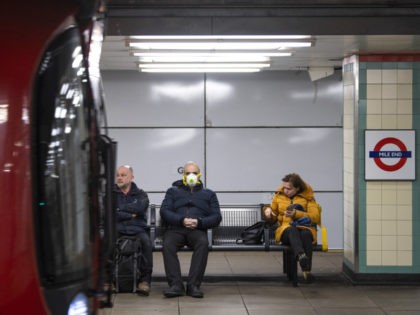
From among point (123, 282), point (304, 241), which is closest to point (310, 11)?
point (304, 241)

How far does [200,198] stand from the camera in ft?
32.2

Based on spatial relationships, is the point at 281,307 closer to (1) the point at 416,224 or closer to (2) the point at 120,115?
(1) the point at 416,224

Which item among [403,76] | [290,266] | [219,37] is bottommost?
[290,266]

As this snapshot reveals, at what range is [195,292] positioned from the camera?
9.27 meters

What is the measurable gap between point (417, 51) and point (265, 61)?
188 centimetres

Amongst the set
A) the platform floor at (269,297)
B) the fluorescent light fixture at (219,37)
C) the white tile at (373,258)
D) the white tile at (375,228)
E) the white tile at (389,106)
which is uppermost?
the fluorescent light fixture at (219,37)

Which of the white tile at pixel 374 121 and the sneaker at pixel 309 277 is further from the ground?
the white tile at pixel 374 121

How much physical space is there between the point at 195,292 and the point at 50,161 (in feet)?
17.7

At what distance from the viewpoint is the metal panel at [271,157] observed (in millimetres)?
12516

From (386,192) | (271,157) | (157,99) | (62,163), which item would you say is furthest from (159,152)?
(62,163)

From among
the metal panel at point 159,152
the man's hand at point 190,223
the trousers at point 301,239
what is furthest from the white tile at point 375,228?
the metal panel at point 159,152

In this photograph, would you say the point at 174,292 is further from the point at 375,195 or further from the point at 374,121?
the point at 374,121

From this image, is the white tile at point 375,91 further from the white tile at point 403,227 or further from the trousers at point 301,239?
the trousers at point 301,239

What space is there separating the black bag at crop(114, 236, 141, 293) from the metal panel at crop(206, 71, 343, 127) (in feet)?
11.6
